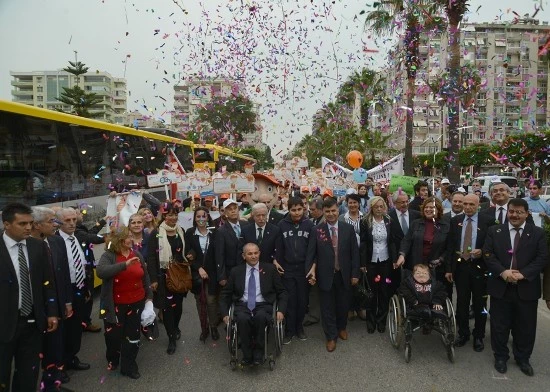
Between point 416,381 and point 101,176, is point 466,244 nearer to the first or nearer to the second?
point 416,381

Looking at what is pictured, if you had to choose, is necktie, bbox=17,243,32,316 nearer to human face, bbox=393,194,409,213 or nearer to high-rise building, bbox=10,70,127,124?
human face, bbox=393,194,409,213

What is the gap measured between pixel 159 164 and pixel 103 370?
8.97 meters

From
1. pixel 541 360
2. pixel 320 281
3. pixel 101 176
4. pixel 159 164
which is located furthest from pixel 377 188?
pixel 159 164

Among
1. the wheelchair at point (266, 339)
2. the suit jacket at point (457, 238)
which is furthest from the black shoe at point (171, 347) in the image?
the suit jacket at point (457, 238)

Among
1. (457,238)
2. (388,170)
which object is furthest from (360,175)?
(457,238)

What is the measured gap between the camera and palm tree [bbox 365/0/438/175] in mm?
17516

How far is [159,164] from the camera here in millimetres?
12828

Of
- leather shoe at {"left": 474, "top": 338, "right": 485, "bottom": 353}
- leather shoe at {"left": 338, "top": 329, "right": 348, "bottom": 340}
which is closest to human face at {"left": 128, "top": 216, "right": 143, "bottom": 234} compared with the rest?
leather shoe at {"left": 338, "top": 329, "right": 348, "bottom": 340}

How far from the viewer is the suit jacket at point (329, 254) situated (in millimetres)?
5219

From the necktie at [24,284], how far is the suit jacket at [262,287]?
194cm

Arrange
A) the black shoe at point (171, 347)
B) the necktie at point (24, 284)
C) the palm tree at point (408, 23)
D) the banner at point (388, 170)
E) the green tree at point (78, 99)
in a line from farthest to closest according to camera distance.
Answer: the green tree at point (78, 99) < the palm tree at point (408, 23) < the banner at point (388, 170) < the black shoe at point (171, 347) < the necktie at point (24, 284)

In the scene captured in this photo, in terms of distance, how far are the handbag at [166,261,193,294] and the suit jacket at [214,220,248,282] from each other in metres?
0.38

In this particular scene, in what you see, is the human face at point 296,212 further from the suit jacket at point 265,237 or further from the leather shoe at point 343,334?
the leather shoe at point 343,334

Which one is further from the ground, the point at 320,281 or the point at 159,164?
the point at 159,164
